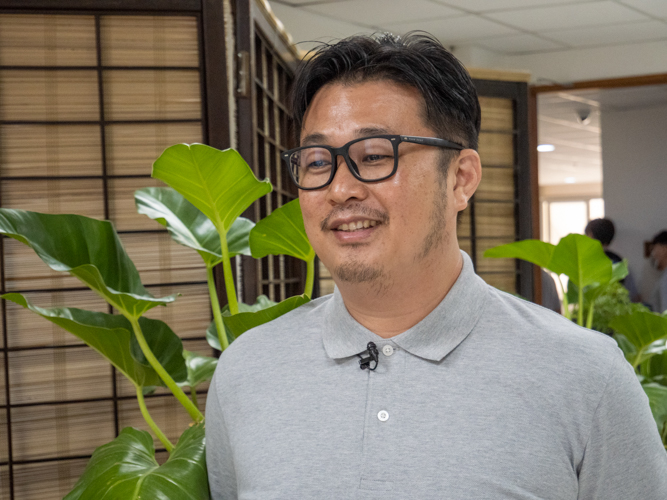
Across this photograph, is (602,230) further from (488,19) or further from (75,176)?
(75,176)

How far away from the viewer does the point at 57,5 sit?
1.84 meters

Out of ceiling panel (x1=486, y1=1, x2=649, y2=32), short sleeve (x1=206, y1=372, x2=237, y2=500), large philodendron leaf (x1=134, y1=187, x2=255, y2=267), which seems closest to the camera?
short sleeve (x1=206, y1=372, x2=237, y2=500)

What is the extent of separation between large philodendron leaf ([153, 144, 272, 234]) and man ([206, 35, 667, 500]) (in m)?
0.29

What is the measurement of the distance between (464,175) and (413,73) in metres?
0.17

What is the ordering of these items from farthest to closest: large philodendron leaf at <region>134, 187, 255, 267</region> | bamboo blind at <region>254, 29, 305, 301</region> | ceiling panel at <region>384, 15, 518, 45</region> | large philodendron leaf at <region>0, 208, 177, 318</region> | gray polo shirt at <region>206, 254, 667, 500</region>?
ceiling panel at <region>384, 15, 518, 45</region>, bamboo blind at <region>254, 29, 305, 301</region>, large philodendron leaf at <region>134, 187, 255, 267</region>, large philodendron leaf at <region>0, 208, 177, 318</region>, gray polo shirt at <region>206, 254, 667, 500</region>

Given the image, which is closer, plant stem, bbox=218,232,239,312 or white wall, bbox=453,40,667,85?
plant stem, bbox=218,232,239,312

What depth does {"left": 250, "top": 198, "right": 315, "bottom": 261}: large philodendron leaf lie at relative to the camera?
136 cm

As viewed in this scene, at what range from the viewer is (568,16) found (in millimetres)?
3842

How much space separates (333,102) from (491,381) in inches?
17.6

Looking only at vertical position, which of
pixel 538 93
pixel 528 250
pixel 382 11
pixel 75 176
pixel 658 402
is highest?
pixel 382 11

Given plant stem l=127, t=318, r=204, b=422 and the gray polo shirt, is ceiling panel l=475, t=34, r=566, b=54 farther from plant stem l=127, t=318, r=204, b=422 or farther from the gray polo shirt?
the gray polo shirt

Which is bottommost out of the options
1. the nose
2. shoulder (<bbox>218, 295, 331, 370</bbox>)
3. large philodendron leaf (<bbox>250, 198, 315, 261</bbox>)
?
shoulder (<bbox>218, 295, 331, 370</bbox>)

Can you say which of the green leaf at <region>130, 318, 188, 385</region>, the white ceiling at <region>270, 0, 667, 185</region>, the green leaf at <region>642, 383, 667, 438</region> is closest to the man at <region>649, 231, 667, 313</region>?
the white ceiling at <region>270, 0, 667, 185</region>

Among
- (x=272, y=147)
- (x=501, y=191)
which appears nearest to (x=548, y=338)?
(x=272, y=147)
